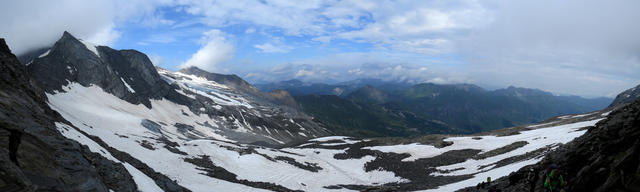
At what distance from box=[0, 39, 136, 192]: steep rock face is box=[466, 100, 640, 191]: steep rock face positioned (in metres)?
23.3

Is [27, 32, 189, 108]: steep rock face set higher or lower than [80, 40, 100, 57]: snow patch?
lower

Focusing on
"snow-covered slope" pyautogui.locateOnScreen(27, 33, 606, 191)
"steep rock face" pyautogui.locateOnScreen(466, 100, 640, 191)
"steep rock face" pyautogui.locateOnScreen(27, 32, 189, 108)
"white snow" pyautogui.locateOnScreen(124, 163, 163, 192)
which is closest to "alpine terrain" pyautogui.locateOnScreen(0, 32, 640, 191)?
"steep rock face" pyautogui.locateOnScreen(466, 100, 640, 191)

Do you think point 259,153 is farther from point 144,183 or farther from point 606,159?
point 606,159

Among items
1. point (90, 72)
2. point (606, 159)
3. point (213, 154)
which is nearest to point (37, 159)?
point (606, 159)

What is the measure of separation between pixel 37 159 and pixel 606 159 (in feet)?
85.7

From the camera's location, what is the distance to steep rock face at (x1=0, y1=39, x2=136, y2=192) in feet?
43.1

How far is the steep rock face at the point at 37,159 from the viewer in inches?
517

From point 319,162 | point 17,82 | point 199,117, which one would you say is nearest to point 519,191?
point 17,82

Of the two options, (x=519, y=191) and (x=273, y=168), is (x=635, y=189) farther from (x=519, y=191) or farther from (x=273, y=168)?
(x=273, y=168)

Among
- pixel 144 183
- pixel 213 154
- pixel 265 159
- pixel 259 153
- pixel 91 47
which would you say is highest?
pixel 91 47

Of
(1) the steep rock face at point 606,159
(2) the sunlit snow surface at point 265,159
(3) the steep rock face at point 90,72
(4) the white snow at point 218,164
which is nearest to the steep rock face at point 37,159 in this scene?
(2) the sunlit snow surface at point 265,159

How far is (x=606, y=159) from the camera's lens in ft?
48.7

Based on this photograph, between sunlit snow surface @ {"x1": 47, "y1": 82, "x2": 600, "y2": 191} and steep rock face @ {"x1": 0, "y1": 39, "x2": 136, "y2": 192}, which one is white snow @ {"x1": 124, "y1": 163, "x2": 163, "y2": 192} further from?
steep rock face @ {"x1": 0, "y1": 39, "x2": 136, "y2": 192}

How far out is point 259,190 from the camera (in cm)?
3975
